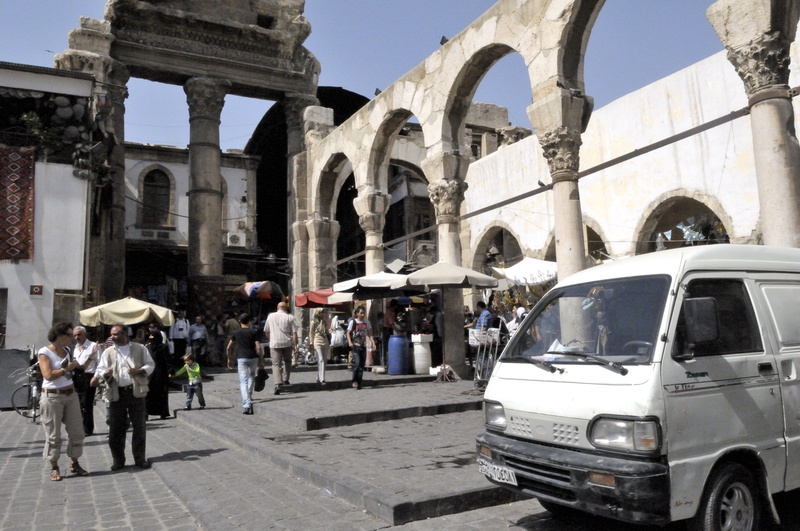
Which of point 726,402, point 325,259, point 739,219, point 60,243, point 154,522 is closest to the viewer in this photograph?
point 726,402

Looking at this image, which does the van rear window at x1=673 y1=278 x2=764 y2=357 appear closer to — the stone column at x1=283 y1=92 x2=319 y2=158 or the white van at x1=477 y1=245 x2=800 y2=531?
the white van at x1=477 y1=245 x2=800 y2=531

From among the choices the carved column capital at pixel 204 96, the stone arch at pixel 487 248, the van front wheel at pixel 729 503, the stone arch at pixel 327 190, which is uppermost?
the carved column capital at pixel 204 96

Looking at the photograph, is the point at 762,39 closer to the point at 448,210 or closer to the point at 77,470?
the point at 448,210

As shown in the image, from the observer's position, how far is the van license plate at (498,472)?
4055mm

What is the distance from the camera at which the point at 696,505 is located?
3.42 metres

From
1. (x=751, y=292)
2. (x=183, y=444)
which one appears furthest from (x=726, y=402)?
(x=183, y=444)

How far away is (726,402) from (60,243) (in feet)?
55.8

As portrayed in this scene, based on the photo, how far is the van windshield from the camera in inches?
153

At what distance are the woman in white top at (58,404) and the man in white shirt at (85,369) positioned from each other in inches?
89.5

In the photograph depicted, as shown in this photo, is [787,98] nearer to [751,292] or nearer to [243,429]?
[751,292]

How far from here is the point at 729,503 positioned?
3629 mm

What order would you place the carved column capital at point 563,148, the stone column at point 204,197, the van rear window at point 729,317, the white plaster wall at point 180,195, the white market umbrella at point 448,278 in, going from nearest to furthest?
the van rear window at point 729,317
the carved column capital at point 563,148
the white market umbrella at point 448,278
the stone column at point 204,197
the white plaster wall at point 180,195

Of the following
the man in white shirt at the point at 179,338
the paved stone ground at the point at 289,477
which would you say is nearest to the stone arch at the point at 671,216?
the paved stone ground at the point at 289,477

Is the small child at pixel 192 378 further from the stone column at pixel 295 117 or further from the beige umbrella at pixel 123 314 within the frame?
the stone column at pixel 295 117
